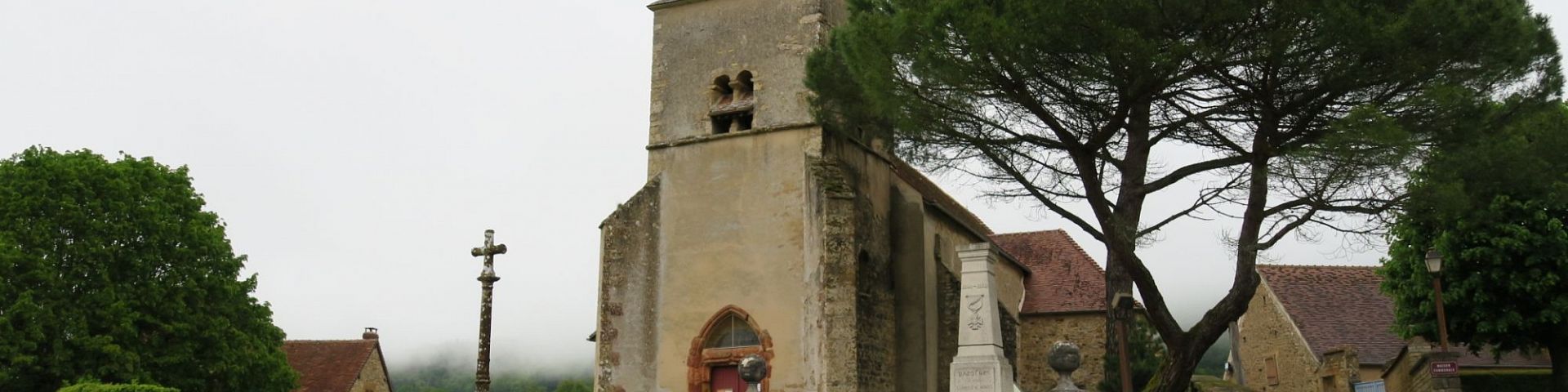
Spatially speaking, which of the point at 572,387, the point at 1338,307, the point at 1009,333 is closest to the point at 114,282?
the point at 1009,333

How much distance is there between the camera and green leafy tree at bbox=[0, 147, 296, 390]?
22984 mm

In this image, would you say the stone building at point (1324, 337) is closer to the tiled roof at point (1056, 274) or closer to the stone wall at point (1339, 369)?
the stone wall at point (1339, 369)

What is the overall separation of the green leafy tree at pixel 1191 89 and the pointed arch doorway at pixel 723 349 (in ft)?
13.9

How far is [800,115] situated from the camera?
21312mm

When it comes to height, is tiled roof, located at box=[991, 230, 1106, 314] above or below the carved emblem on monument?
above

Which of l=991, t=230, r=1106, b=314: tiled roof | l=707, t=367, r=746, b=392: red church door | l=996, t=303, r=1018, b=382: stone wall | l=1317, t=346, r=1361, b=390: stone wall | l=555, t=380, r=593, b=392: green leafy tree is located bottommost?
l=707, t=367, r=746, b=392: red church door

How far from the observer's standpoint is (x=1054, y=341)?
94.2 ft

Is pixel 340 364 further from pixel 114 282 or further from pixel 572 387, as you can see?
pixel 572 387

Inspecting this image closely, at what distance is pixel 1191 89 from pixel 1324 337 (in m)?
14.1

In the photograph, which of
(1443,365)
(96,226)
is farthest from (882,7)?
(96,226)

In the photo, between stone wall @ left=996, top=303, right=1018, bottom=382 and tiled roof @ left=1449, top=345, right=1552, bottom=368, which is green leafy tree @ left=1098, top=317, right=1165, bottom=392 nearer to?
stone wall @ left=996, top=303, right=1018, bottom=382

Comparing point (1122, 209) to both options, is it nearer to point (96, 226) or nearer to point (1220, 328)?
point (1220, 328)

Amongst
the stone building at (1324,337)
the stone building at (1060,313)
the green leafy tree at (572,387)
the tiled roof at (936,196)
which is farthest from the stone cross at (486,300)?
the green leafy tree at (572,387)

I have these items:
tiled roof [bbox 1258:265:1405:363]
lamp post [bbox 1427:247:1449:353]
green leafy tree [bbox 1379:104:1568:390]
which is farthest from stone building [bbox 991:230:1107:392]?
lamp post [bbox 1427:247:1449:353]
